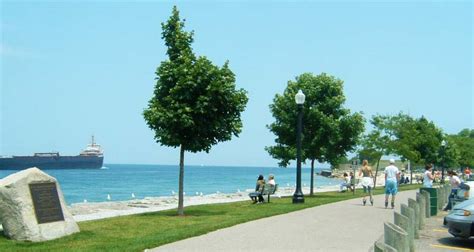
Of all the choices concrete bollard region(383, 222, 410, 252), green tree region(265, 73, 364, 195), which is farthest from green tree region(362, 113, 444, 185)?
concrete bollard region(383, 222, 410, 252)

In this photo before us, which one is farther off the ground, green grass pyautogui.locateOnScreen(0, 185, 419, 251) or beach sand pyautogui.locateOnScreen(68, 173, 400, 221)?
green grass pyautogui.locateOnScreen(0, 185, 419, 251)

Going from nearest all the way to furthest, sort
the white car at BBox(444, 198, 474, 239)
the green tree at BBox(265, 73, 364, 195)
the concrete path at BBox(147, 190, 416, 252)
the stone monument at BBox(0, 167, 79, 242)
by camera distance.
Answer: the concrete path at BBox(147, 190, 416, 252), the white car at BBox(444, 198, 474, 239), the stone monument at BBox(0, 167, 79, 242), the green tree at BBox(265, 73, 364, 195)

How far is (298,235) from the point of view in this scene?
12992 millimetres

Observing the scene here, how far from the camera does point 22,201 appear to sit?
1253 cm

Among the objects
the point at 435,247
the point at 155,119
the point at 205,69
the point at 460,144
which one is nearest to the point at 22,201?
the point at 155,119

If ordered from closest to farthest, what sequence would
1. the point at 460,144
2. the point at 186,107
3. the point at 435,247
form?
the point at 435,247, the point at 186,107, the point at 460,144

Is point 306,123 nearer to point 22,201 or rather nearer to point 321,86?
point 321,86

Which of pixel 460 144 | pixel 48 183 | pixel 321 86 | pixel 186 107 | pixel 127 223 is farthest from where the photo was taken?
pixel 460 144

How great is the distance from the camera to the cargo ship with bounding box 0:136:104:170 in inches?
5364

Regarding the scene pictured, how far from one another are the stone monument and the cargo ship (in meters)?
130

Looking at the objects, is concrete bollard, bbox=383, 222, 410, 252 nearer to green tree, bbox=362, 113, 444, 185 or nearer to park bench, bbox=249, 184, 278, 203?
park bench, bbox=249, 184, 278, 203

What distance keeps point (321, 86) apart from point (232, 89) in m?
13.4

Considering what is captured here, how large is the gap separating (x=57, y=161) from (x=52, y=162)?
2427 millimetres

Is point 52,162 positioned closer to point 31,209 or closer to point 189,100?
point 189,100
